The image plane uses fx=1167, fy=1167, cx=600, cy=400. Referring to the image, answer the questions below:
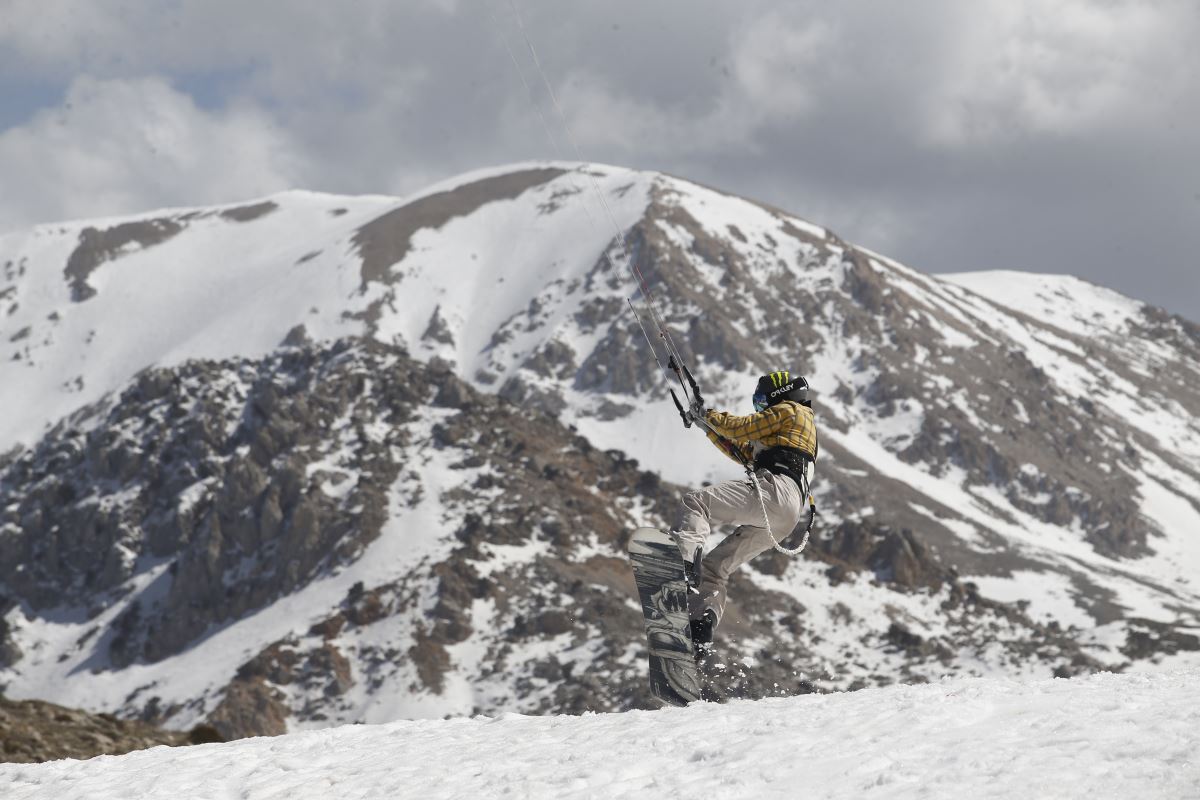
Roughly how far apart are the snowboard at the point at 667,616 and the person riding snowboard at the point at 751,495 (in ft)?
0.52

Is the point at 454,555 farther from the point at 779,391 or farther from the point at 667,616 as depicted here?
the point at 667,616

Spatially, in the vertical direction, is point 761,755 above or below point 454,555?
below

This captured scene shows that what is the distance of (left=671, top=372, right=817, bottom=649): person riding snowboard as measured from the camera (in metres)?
13.7

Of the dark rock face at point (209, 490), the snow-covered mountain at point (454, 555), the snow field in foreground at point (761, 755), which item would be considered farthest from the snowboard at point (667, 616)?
the dark rock face at point (209, 490)

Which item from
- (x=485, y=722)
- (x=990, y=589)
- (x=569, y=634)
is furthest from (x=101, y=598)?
(x=485, y=722)

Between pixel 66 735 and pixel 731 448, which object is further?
pixel 66 735

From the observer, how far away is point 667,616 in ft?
44.3

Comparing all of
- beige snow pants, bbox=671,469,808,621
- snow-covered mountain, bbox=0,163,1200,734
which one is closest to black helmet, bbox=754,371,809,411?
beige snow pants, bbox=671,469,808,621

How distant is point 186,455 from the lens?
149 metres

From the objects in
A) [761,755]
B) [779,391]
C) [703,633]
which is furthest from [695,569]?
[761,755]

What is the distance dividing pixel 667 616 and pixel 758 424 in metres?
2.60

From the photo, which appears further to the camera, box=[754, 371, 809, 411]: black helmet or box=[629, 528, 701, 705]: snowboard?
box=[754, 371, 809, 411]: black helmet

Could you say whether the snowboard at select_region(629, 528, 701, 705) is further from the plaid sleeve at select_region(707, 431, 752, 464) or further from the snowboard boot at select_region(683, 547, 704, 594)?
the plaid sleeve at select_region(707, 431, 752, 464)

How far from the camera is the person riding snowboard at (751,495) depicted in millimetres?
13719
